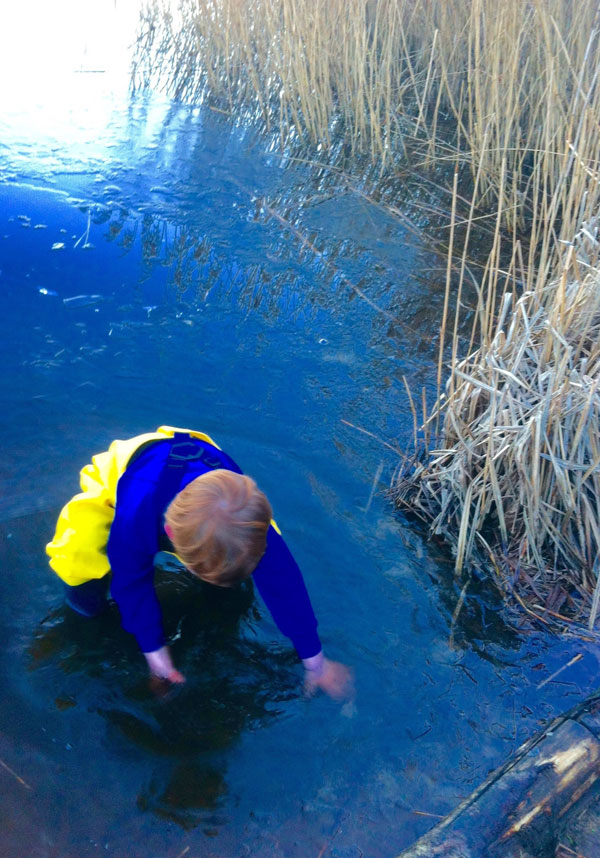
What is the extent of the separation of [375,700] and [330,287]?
2.40 metres

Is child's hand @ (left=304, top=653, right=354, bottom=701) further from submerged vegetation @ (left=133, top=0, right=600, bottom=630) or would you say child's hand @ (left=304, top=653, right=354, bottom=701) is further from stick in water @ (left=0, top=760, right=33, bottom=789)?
stick in water @ (left=0, top=760, right=33, bottom=789)

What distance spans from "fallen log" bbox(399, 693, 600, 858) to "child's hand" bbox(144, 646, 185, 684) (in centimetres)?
81

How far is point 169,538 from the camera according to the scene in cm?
178

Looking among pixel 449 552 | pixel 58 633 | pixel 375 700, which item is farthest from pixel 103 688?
pixel 449 552

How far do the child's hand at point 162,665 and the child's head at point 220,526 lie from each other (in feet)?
1.67

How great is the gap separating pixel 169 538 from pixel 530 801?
1052mm

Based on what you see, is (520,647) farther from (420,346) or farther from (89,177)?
(89,177)

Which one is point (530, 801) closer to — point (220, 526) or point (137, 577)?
point (220, 526)

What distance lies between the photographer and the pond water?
1.94m

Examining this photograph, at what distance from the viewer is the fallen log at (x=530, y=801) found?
1.64 meters

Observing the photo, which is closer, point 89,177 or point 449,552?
point 449,552

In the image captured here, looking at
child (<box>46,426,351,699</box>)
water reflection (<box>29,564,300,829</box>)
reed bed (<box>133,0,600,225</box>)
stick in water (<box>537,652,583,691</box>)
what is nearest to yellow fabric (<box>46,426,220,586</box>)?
child (<box>46,426,351,699</box>)

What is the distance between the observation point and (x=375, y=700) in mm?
2199

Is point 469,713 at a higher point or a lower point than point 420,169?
lower
